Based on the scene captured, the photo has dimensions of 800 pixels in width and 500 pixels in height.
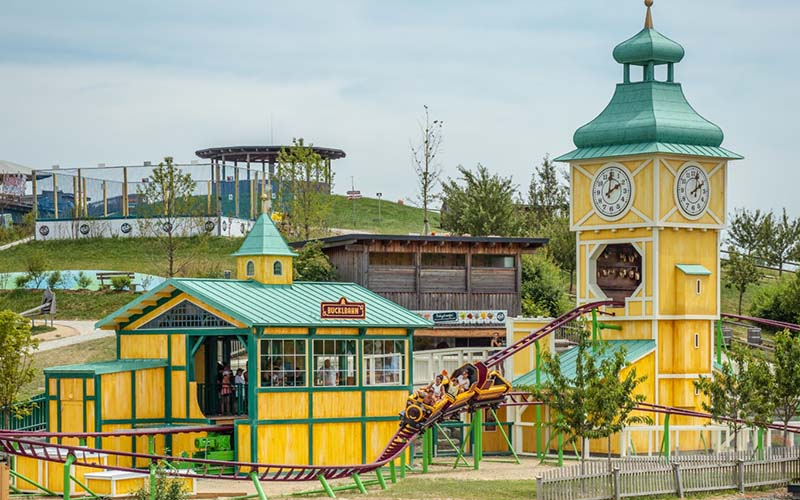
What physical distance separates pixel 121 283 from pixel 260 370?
3262cm

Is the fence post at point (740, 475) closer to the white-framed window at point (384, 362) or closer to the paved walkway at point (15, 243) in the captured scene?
the white-framed window at point (384, 362)

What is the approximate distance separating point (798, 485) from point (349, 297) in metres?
12.2

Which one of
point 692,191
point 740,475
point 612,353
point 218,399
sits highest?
point 692,191

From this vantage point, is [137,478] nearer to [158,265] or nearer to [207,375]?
[207,375]

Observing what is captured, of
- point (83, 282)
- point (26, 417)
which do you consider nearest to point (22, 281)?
point (83, 282)

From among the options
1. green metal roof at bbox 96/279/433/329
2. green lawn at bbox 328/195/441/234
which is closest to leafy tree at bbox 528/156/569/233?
green lawn at bbox 328/195/441/234

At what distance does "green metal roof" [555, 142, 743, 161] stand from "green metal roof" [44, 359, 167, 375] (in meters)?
14.2

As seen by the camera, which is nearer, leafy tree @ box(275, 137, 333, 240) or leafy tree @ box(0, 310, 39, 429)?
leafy tree @ box(0, 310, 39, 429)

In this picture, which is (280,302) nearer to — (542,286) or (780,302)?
(542,286)

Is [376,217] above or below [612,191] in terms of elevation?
above

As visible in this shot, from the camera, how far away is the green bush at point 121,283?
67188 millimetres

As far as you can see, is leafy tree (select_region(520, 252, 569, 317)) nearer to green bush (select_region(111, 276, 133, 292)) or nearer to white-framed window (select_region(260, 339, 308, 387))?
green bush (select_region(111, 276, 133, 292))

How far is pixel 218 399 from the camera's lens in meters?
38.9

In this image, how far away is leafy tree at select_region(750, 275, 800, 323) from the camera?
68.6m
